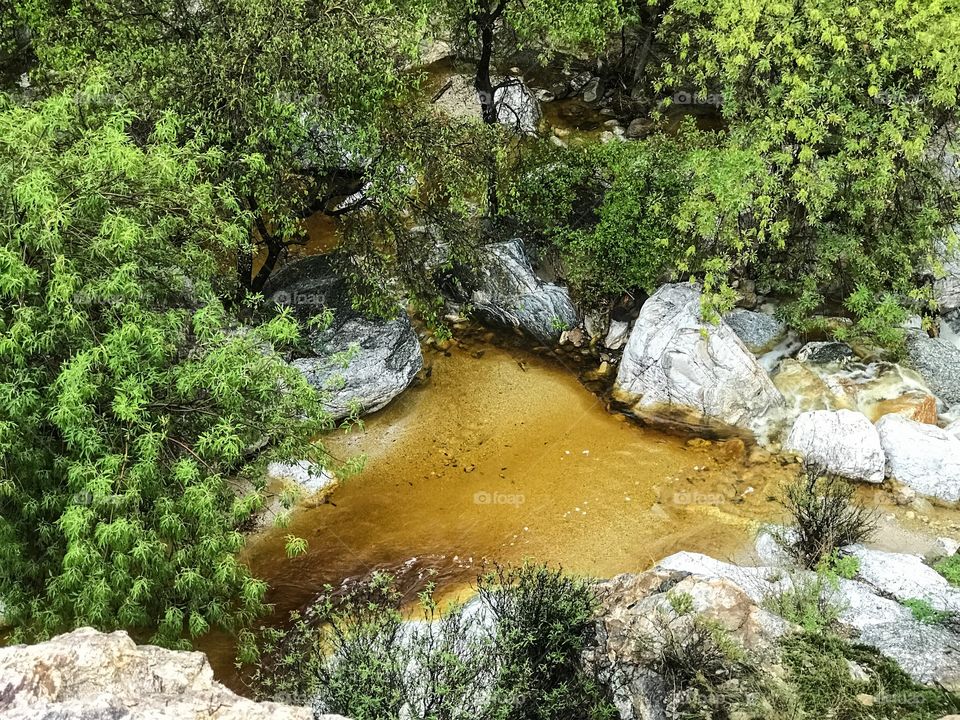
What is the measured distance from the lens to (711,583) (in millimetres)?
9805

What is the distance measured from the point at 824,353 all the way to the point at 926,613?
6.91 metres

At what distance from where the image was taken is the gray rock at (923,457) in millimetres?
13484

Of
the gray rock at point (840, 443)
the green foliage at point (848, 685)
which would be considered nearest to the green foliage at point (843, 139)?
the gray rock at point (840, 443)

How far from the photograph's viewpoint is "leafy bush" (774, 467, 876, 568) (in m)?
11.6

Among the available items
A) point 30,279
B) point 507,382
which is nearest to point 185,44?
point 30,279

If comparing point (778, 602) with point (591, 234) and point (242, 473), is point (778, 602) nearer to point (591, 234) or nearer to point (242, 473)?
point (242, 473)

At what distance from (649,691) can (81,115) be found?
11312mm

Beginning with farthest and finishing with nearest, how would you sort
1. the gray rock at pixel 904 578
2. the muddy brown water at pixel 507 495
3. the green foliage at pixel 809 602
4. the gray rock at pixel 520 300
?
the gray rock at pixel 520 300 < the muddy brown water at pixel 507 495 < the gray rock at pixel 904 578 < the green foliage at pixel 809 602

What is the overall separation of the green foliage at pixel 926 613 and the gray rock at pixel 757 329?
22.9ft

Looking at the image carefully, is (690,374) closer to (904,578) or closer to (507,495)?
(507,495)

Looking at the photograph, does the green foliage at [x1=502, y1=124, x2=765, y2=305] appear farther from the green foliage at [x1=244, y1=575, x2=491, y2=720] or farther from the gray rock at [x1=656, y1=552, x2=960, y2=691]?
the green foliage at [x1=244, y1=575, x2=491, y2=720]

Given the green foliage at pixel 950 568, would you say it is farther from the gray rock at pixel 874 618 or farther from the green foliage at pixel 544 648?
the green foliage at pixel 544 648

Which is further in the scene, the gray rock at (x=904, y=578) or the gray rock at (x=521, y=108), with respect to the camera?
the gray rock at (x=521, y=108)

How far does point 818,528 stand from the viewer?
38.7ft
